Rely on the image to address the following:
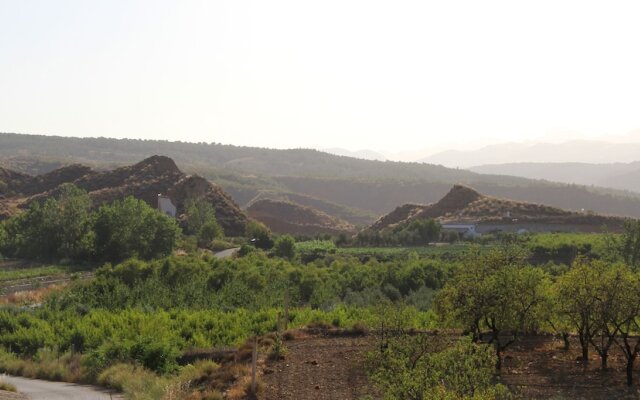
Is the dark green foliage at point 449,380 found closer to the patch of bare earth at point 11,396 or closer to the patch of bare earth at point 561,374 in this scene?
the patch of bare earth at point 561,374

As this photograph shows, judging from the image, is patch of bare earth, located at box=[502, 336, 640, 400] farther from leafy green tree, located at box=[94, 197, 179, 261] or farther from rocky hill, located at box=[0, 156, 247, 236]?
rocky hill, located at box=[0, 156, 247, 236]

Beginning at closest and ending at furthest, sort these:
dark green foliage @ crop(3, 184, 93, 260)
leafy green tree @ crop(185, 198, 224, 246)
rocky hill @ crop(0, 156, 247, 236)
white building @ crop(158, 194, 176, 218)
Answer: dark green foliage @ crop(3, 184, 93, 260), leafy green tree @ crop(185, 198, 224, 246), white building @ crop(158, 194, 176, 218), rocky hill @ crop(0, 156, 247, 236)

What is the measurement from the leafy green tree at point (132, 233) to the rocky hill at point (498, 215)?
1456 inches

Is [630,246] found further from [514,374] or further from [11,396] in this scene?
[11,396]

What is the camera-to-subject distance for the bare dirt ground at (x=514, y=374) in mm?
17078

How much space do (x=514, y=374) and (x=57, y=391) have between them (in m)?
14.3

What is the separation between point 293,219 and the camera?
11450 centimetres

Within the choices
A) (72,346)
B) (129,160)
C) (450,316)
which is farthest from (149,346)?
(129,160)

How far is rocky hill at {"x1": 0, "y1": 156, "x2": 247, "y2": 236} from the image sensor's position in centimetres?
9081

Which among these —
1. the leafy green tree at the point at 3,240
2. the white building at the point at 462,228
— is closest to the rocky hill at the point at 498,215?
the white building at the point at 462,228

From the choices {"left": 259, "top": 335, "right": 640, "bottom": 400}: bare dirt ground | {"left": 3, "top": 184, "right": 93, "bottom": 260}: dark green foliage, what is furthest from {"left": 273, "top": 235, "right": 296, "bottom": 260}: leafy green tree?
{"left": 259, "top": 335, "right": 640, "bottom": 400}: bare dirt ground

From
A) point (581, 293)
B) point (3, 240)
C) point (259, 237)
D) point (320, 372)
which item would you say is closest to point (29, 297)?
point (320, 372)

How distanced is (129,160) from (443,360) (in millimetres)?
188485

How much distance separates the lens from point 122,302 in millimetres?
37156
